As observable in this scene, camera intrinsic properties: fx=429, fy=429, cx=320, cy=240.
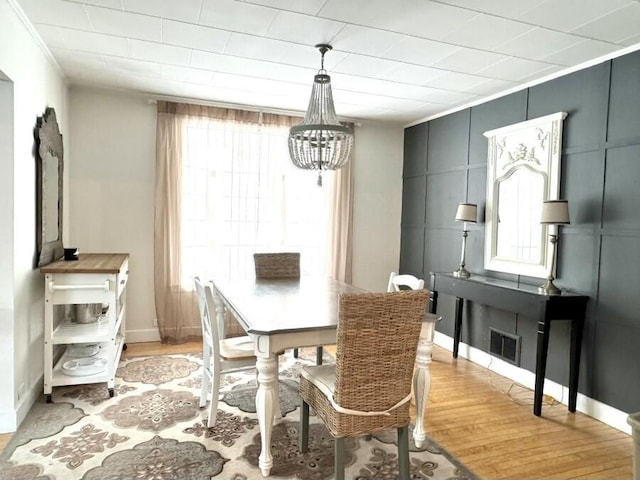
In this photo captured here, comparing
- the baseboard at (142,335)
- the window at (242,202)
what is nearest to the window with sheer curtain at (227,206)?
the window at (242,202)

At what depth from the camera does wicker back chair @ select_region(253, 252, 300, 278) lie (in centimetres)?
376

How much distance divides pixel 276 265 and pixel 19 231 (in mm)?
1905

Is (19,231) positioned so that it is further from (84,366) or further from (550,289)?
(550,289)

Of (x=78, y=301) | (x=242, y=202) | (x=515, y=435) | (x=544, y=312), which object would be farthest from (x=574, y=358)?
(x=78, y=301)

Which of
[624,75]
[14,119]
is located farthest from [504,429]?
[14,119]

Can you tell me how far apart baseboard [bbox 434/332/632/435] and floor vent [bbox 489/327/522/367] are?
5cm

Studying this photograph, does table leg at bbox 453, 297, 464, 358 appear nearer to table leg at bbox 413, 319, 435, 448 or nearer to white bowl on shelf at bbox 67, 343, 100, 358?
table leg at bbox 413, 319, 435, 448

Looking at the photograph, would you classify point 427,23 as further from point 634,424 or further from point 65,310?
point 65,310

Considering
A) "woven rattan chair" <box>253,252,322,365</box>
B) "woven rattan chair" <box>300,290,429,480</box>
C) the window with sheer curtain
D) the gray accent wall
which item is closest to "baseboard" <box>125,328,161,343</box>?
the window with sheer curtain

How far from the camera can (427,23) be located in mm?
2520

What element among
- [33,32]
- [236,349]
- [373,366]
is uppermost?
[33,32]

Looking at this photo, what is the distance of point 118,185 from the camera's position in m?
4.20

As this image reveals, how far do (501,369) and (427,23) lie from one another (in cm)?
286

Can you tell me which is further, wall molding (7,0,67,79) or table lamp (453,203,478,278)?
table lamp (453,203,478,278)
